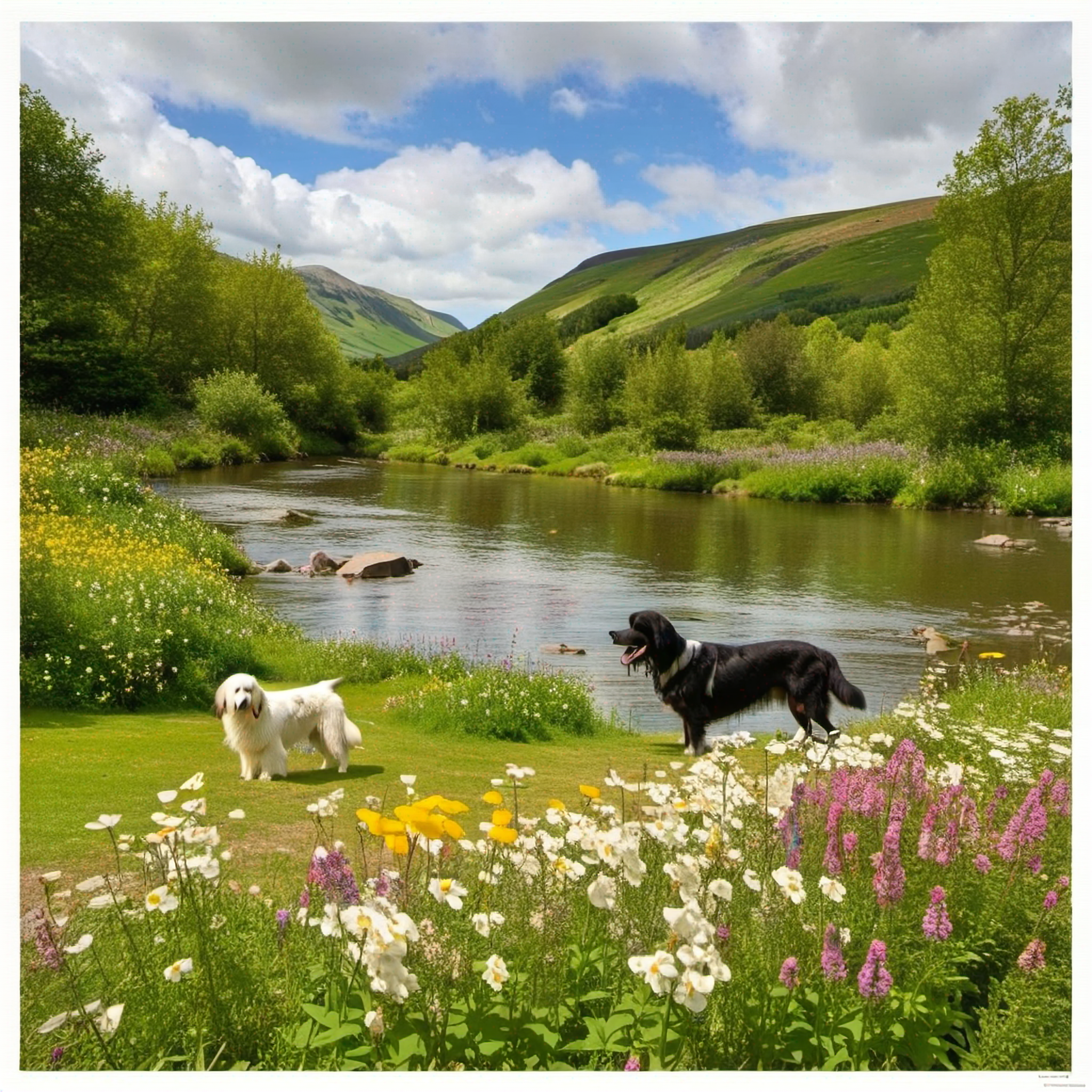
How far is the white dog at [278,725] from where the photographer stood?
18.3 ft

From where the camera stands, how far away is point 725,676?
782 cm

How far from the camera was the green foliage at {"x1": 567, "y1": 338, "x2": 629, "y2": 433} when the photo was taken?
58.5 metres

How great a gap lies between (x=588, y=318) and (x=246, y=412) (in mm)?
58310

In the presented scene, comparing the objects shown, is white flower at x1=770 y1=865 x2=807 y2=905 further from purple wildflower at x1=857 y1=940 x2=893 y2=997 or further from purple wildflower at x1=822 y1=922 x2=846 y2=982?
purple wildflower at x1=857 y1=940 x2=893 y2=997

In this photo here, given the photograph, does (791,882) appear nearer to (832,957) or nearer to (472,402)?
(832,957)

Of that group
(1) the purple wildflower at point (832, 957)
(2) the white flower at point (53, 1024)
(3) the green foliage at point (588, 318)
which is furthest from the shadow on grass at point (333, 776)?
(3) the green foliage at point (588, 318)

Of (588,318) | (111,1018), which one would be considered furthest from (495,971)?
(588,318)

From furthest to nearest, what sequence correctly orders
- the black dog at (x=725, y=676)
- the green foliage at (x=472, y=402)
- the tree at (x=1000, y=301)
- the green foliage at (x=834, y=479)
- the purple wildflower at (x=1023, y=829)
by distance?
1. the green foliage at (x=472, y=402)
2. the green foliage at (x=834, y=479)
3. the tree at (x=1000, y=301)
4. the black dog at (x=725, y=676)
5. the purple wildflower at (x=1023, y=829)

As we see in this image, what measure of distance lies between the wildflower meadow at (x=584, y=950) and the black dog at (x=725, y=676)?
13.1ft

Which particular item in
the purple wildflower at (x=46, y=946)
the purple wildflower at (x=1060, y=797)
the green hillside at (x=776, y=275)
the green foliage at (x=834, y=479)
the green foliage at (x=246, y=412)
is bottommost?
the purple wildflower at (x=46, y=946)

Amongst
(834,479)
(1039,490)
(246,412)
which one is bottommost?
(1039,490)

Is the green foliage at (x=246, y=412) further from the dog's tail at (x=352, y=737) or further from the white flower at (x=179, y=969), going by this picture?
the white flower at (x=179, y=969)

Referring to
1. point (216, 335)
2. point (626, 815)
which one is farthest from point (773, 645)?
point (216, 335)

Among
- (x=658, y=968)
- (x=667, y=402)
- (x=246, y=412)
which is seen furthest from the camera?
(x=667, y=402)
